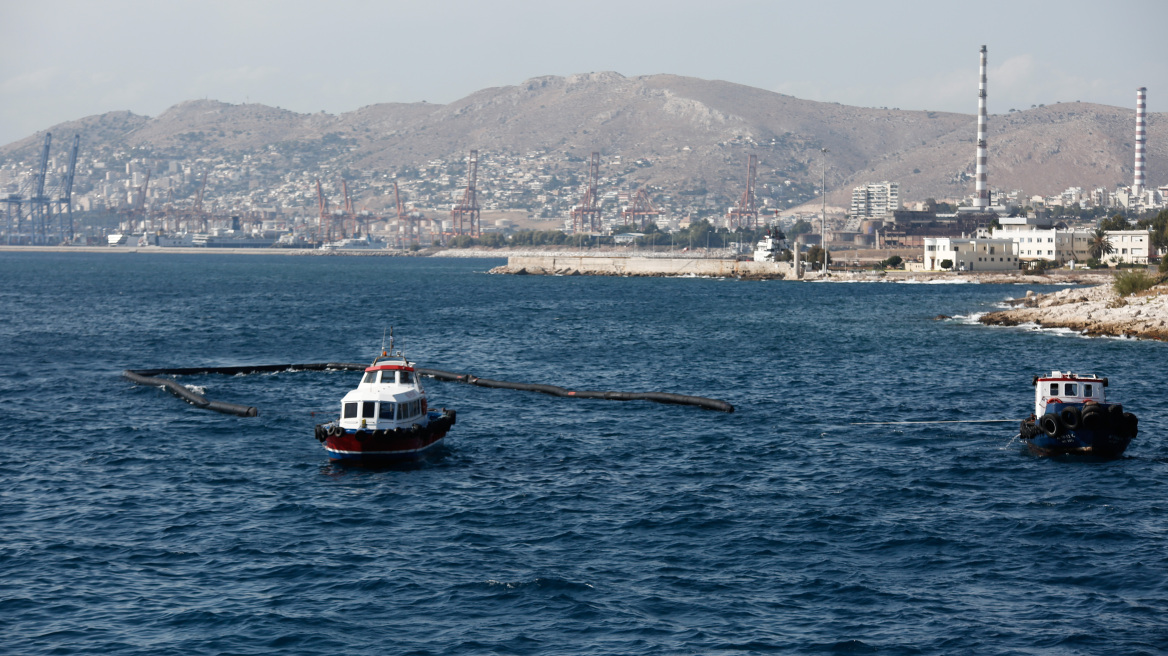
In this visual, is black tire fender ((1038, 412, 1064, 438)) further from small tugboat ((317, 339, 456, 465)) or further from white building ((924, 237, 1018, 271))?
white building ((924, 237, 1018, 271))

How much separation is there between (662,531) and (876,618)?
7.09 meters

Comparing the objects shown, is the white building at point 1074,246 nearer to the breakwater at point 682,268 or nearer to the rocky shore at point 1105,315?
the breakwater at point 682,268

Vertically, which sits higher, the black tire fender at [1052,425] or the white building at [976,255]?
the white building at [976,255]

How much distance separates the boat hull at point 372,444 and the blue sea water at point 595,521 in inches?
30.9

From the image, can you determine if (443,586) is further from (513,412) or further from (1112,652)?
(513,412)

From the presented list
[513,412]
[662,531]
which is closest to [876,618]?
[662,531]

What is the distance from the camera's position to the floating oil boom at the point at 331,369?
46594 mm

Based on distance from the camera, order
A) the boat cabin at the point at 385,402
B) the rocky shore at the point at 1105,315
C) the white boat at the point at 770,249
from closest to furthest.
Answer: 1. the boat cabin at the point at 385,402
2. the rocky shore at the point at 1105,315
3. the white boat at the point at 770,249

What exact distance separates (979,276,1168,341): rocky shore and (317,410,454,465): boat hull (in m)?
55.7

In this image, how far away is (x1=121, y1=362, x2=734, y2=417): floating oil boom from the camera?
46.6 meters

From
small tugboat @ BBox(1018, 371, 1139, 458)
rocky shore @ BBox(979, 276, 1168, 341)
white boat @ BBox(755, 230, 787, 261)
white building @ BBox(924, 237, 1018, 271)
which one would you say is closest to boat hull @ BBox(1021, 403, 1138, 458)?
small tugboat @ BBox(1018, 371, 1139, 458)

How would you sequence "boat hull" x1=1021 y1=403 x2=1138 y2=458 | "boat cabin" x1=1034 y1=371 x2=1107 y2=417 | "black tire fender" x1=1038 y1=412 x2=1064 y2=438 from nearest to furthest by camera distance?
"boat hull" x1=1021 y1=403 x2=1138 y2=458 < "black tire fender" x1=1038 y1=412 x2=1064 y2=438 < "boat cabin" x1=1034 y1=371 x2=1107 y2=417

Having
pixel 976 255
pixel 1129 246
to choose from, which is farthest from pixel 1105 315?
pixel 1129 246

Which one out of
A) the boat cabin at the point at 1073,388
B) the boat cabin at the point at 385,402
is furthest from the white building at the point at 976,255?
the boat cabin at the point at 385,402
